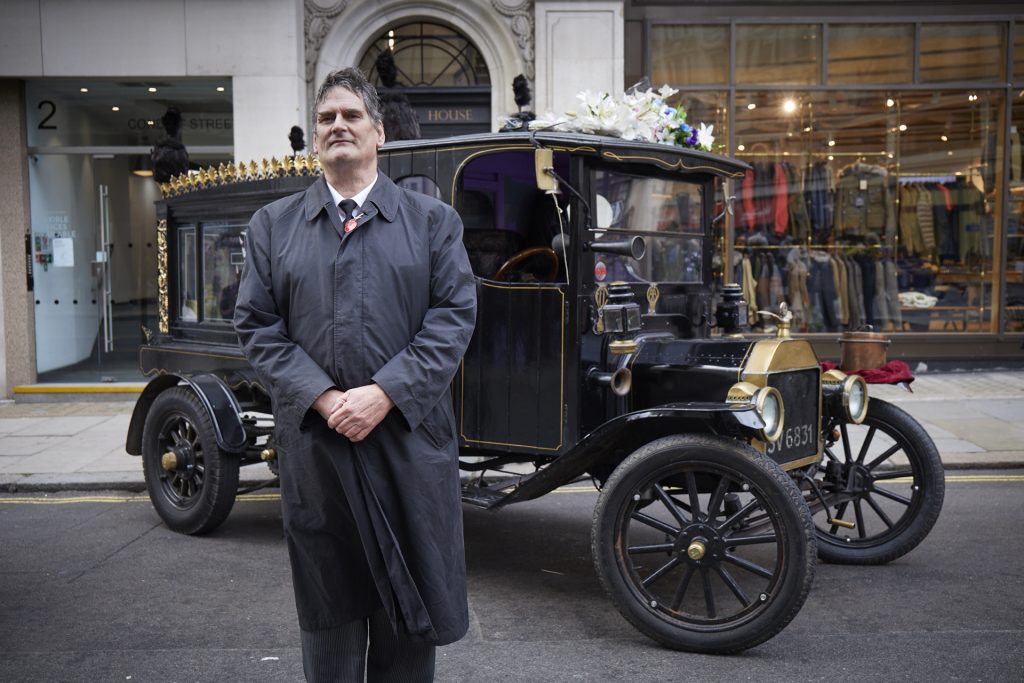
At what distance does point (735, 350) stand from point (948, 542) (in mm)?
1985

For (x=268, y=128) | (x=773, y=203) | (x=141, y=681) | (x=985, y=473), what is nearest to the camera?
(x=141, y=681)

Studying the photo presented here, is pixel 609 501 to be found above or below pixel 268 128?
below

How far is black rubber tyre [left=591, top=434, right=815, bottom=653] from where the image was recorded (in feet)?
12.1

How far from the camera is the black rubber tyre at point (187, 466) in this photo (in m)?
5.50

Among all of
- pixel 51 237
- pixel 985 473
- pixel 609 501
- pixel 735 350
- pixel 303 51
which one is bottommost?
pixel 985 473

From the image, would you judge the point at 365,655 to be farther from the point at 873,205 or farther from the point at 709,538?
the point at 873,205

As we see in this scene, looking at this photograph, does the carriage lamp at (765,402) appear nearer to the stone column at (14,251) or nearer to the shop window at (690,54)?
the shop window at (690,54)

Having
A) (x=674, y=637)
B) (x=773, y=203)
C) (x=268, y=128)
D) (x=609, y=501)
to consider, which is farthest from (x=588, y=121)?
(x=773, y=203)

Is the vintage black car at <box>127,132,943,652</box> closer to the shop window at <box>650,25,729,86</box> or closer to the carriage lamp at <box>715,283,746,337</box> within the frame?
the carriage lamp at <box>715,283,746,337</box>

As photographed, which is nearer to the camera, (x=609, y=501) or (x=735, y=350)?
(x=609, y=501)

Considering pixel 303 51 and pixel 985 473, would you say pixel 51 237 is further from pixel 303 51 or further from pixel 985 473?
pixel 985 473

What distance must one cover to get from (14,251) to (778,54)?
9.31 metres

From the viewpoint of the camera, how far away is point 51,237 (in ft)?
37.4

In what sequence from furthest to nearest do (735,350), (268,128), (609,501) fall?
(268,128) → (735,350) → (609,501)
